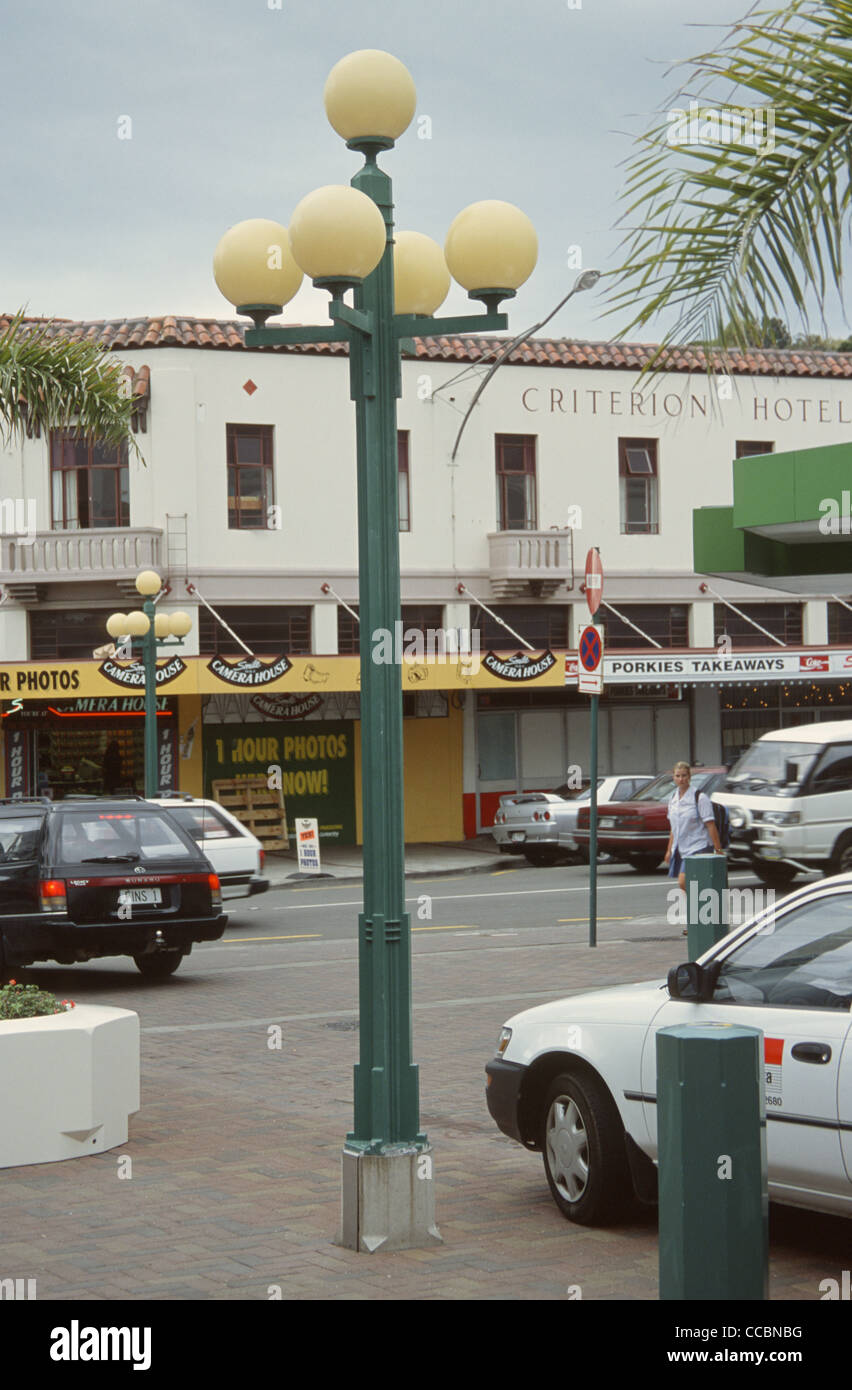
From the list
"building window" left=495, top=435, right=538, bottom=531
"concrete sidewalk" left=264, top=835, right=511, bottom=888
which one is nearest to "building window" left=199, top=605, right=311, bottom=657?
"concrete sidewalk" left=264, top=835, right=511, bottom=888

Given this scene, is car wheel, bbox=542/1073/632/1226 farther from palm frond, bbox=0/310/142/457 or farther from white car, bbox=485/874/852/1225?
palm frond, bbox=0/310/142/457

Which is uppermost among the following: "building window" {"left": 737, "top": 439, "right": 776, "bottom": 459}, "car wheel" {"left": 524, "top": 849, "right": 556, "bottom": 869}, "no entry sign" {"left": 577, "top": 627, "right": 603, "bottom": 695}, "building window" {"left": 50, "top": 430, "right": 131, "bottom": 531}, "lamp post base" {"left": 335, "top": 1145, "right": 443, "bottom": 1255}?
"building window" {"left": 737, "top": 439, "right": 776, "bottom": 459}

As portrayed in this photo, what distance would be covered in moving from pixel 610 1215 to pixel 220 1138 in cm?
265

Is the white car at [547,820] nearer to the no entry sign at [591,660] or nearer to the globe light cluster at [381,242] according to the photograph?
the no entry sign at [591,660]

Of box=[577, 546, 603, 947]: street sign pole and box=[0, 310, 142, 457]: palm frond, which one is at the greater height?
box=[0, 310, 142, 457]: palm frond

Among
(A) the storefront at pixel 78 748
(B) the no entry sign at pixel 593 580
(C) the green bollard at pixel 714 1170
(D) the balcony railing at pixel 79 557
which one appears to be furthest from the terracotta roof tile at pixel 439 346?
(C) the green bollard at pixel 714 1170

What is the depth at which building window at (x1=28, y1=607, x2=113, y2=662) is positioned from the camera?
31.2 meters

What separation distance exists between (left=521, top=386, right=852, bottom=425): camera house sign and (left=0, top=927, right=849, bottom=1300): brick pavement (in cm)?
2257

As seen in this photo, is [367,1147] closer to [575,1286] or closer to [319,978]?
[575,1286]

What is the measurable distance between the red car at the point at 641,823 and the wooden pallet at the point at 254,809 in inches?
272

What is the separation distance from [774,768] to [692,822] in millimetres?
5904

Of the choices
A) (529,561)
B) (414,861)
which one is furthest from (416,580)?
(414,861)

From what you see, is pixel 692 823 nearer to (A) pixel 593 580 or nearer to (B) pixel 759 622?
(A) pixel 593 580

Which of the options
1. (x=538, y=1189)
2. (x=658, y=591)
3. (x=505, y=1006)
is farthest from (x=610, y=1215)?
(x=658, y=591)
